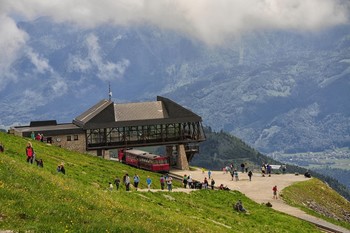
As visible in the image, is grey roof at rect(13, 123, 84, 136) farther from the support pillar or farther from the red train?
the support pillar

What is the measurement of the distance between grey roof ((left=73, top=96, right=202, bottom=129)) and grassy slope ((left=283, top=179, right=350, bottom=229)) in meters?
28.5

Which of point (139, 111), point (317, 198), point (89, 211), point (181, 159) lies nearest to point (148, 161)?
point (181, 159)

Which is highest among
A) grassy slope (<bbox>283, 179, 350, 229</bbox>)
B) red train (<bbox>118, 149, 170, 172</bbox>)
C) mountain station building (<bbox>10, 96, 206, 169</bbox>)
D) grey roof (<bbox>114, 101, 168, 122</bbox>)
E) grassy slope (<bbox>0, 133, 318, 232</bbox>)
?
grey roof (<bbox>114, 101, 168, 122</bbox>)

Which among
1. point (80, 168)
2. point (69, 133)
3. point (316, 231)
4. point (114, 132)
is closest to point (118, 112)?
point (114, 132)

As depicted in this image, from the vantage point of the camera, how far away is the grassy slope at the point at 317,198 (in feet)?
257

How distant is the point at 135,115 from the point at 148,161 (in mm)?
10655

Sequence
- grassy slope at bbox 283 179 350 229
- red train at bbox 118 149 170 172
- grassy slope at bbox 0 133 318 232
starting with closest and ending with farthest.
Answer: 1. grassy slope at bbox 0 133 318 232
2. grassy slope at bbox 283 179 350 229
3. red train at bbox 118 149 170 172

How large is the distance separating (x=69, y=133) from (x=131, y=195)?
57270mm

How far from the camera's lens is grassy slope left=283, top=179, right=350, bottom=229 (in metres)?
78.4

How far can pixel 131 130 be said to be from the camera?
108 meters

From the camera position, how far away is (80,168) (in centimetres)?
6531

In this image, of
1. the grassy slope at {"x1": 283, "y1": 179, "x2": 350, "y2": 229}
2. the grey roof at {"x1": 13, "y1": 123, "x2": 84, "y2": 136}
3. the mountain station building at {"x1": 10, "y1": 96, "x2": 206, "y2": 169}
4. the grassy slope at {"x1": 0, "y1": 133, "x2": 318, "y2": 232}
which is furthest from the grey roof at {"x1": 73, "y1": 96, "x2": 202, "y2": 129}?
the grassy slope at {"x1": 0, "y1": 133, "x2": 318, "y2": 232}

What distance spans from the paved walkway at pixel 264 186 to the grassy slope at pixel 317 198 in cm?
192

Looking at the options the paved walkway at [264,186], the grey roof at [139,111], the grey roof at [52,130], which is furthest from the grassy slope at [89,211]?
the grey roof at [139,111]
